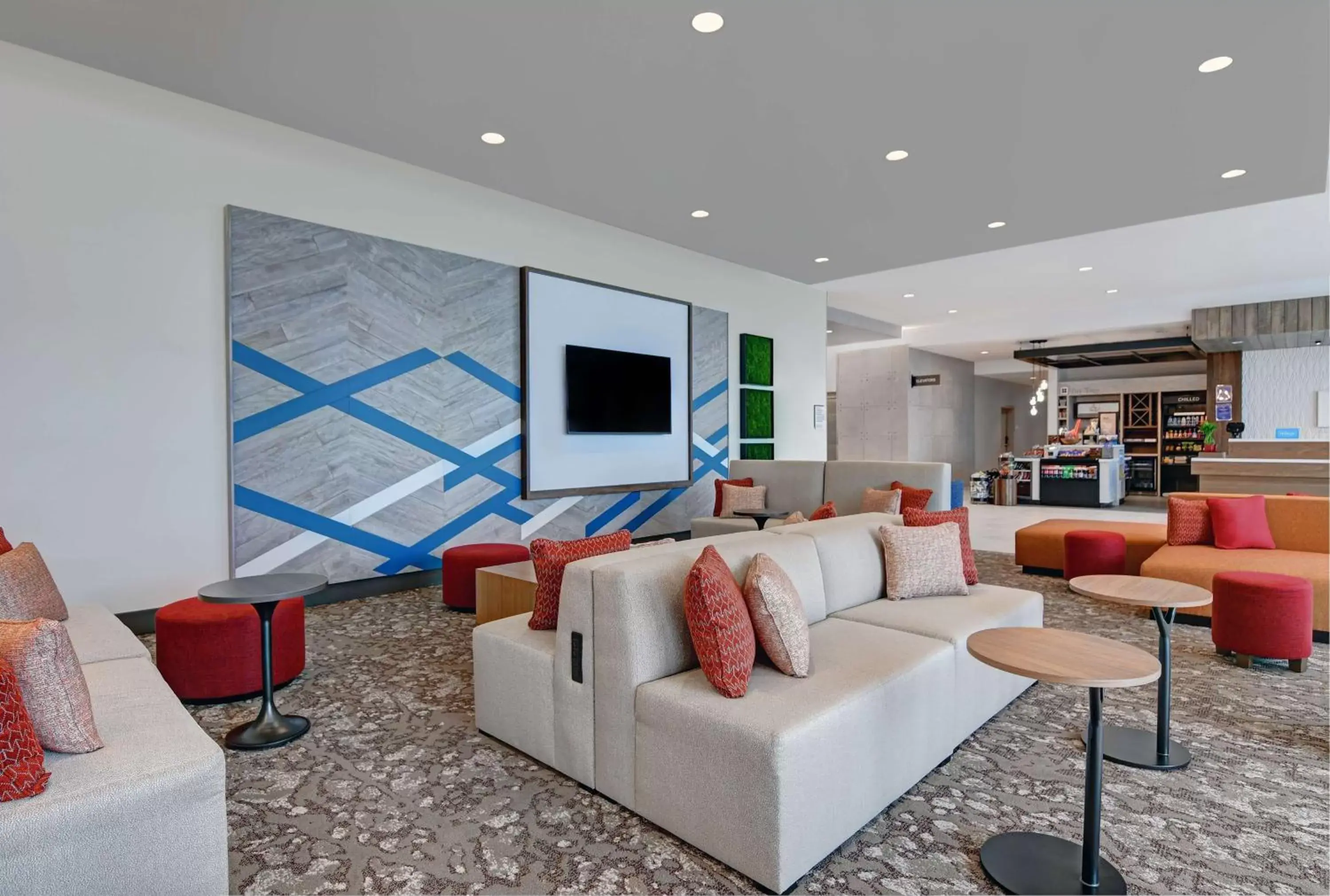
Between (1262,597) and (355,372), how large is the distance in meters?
5.81

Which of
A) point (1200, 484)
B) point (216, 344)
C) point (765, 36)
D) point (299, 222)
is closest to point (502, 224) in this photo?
point (299, 222)

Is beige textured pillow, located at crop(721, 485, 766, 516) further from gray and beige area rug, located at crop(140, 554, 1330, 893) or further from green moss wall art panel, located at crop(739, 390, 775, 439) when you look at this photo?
gray and beige area rug, located at crop(140, 554, 1330, 893)

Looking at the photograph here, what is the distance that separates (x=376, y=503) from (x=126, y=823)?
3.98 meters

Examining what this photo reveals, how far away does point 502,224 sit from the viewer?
20.4 feet

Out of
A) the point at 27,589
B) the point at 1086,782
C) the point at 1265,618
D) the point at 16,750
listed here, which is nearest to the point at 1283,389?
the point at 1265,618

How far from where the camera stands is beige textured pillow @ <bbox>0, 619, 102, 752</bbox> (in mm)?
1626

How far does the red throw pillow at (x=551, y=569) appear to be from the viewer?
272 cm

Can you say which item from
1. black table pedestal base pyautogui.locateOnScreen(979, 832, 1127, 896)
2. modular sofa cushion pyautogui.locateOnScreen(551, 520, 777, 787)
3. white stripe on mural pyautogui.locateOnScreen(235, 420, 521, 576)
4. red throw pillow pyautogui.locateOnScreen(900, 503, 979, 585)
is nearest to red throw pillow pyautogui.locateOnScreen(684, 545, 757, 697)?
modular sofa cushion pyautogui.locateOnScreen(551, 520, 777, 787)

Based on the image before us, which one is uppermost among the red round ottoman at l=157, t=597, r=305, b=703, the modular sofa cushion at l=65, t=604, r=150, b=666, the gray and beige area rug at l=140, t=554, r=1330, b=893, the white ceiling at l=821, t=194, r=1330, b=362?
the white ceiling at l=821, t=194, r=1330, b=362

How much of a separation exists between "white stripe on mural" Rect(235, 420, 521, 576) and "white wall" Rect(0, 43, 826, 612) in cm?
27

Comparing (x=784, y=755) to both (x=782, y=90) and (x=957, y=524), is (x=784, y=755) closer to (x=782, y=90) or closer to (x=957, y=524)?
(x=957, y=524)

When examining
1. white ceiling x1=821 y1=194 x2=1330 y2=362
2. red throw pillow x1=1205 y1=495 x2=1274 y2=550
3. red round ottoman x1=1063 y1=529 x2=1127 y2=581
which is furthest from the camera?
white ceiling x1=821 y1=194 x2=1330 y2=362

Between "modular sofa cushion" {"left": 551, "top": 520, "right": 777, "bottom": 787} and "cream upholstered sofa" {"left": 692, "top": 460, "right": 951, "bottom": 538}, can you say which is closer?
"modular sofa cushion" {"left": 551, "top": 520, "right": 777, "bottom": 787}

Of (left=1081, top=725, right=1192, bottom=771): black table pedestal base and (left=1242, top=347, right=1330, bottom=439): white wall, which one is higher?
(left=1242, top=347, right=1330, bottom=439): white wall
